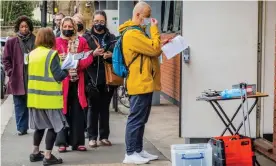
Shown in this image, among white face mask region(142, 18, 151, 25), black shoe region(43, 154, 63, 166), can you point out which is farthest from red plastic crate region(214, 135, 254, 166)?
black shoe region(43, 154, 63, 166)

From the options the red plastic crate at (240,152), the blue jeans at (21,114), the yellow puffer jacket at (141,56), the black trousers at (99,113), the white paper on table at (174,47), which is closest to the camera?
the red plastic crate at (240,152)

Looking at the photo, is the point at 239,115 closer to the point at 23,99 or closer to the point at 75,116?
the point at 75,116

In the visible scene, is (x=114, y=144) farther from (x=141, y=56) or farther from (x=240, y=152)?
(x=240, y=152)

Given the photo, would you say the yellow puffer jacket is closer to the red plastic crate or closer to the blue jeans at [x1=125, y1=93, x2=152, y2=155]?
the blue jeans at [x1=125, y1=93, x2=152, y2=155]

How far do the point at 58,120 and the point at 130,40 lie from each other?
1290mm

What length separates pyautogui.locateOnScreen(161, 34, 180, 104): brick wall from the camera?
11656mm

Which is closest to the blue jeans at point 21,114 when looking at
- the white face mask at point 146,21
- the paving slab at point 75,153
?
the paving slab at point 75,153

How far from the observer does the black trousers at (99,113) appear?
7932 millimetres

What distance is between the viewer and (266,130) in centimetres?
754

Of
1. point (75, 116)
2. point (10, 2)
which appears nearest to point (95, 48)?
point (75, 116)

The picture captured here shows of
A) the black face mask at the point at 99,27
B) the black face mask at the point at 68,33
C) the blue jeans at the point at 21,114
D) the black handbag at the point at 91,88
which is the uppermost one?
the black face mask at the point at 99,27

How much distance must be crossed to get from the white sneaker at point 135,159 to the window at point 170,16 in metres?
5.40

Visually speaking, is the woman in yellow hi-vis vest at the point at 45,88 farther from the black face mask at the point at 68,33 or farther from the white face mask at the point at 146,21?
the white face mask at the point at 146,21

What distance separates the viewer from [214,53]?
288 inches
